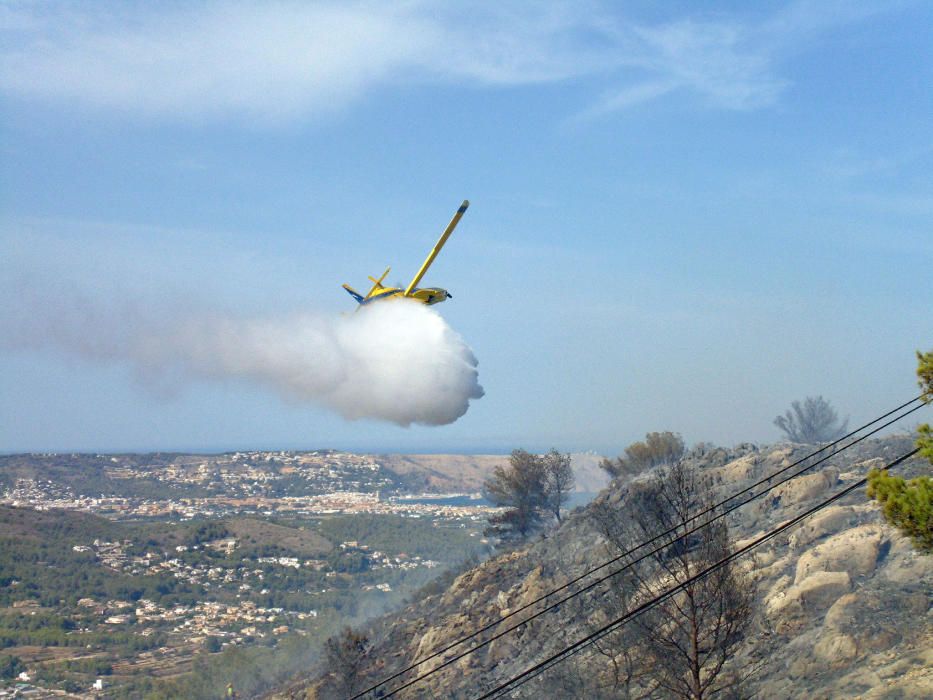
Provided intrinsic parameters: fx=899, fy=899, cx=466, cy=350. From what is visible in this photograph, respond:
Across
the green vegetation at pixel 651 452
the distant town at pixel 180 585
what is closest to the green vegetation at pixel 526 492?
the green vegetation at pixel 651 452

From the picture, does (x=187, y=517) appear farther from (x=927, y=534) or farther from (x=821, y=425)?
(x=927, y=534)

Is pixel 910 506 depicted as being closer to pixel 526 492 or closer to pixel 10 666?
pixel 526 492

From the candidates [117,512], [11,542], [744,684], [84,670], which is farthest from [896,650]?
[117,512]

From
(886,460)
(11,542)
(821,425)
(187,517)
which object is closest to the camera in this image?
(886,460)

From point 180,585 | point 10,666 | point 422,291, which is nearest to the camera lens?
point 422,291

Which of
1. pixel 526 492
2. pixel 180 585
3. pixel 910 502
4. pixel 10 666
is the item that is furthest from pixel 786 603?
pixel 180 585

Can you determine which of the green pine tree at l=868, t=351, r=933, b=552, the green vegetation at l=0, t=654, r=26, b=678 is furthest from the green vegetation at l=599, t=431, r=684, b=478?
the green vegetation at l=0, t=654, r=26, b=678

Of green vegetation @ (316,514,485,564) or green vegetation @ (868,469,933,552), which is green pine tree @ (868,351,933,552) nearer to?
green vegetation @ (868,469,933,552)
